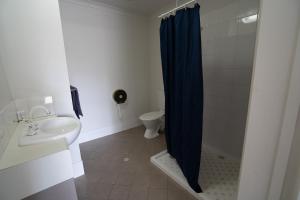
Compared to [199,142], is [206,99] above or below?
above

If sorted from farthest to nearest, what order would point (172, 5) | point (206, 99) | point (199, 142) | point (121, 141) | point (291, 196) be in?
point (121, 141), point (172, 5), point (206, 99), point (199, 142), point (291, 196)

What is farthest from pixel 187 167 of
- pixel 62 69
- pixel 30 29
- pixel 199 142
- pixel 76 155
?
pixel 30 29

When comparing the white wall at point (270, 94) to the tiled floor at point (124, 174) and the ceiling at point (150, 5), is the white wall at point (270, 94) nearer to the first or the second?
the tiled floor at point (124, 174)

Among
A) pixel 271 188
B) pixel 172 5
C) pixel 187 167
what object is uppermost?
pixel 172 5

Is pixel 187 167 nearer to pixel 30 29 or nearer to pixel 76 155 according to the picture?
pixel 76 155

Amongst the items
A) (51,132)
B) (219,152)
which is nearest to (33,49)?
(51,132)

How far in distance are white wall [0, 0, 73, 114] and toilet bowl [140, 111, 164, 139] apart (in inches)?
57.5

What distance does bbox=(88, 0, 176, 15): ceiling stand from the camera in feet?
7.94

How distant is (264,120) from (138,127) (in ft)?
9.46

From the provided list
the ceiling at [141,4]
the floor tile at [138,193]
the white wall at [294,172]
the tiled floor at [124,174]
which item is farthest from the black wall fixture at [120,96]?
the white wall at [294,172]

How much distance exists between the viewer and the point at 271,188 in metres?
0.58

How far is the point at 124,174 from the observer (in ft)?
6.14

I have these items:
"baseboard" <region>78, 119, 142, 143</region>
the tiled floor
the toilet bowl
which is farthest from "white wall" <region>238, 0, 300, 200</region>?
"baseboard" <region>78, 119, 142, 143</region>

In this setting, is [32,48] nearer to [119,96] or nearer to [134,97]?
[119,96]
